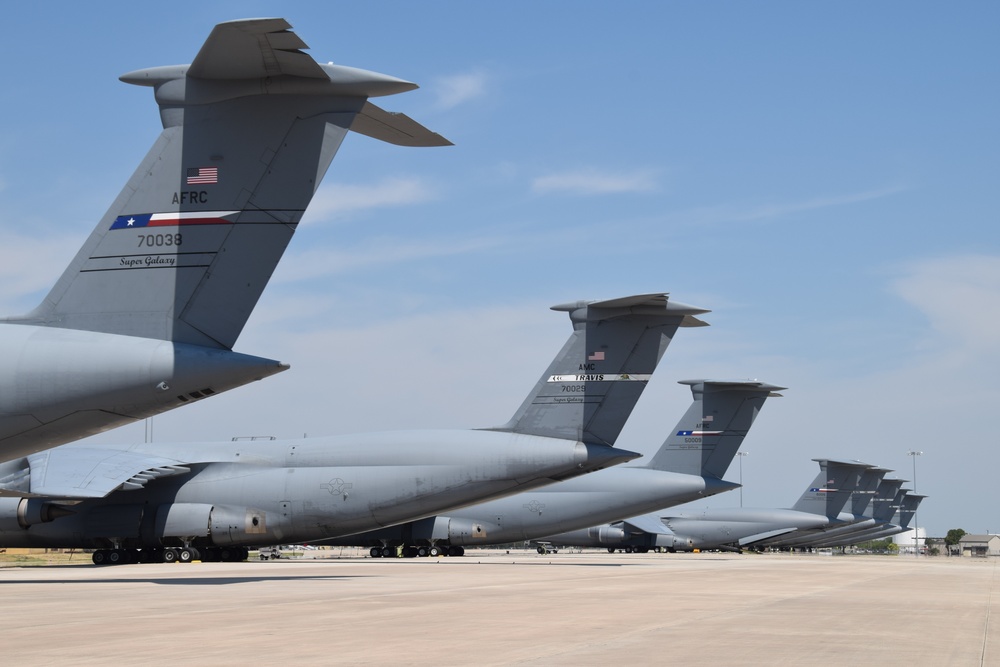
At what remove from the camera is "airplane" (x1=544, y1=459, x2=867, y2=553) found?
61562 millimetres

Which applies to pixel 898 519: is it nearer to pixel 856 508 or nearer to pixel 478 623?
pixel 856 508

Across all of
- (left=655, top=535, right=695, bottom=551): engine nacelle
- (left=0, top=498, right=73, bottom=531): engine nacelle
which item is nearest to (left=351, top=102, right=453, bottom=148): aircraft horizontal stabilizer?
(left=0, top=498, right=73, bottom=531): engine nacelle

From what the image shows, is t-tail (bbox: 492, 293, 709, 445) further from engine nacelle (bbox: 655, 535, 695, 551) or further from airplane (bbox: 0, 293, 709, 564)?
engine nacelle (bbox: 655, 535, 695, 551)

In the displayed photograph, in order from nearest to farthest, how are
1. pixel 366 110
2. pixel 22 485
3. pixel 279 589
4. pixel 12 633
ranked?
1. pixel 12 633
2. pixel 366 110
3. pixel 279 589
4. pixel 22 485

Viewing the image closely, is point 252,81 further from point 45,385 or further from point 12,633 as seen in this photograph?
point 12,633

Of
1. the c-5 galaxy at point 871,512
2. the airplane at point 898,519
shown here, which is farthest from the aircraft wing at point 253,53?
Result: the airplane at point 898,519

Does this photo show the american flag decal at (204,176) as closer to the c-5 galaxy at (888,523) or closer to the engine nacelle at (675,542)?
the engine nacelle at (675,542)

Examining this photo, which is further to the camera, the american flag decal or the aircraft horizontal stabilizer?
the aircraft horizontal stabilizer

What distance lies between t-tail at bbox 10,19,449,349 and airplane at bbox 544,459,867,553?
45.3 metres

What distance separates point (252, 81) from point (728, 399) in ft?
112

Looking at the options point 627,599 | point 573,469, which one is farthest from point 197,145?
point 573,469

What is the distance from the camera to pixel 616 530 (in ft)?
201

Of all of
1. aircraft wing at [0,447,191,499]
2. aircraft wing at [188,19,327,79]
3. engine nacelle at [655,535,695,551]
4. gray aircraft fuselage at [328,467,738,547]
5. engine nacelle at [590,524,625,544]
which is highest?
aircraft wing at [188,19,327,79]

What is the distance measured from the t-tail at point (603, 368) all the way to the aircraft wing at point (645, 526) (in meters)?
31.4
